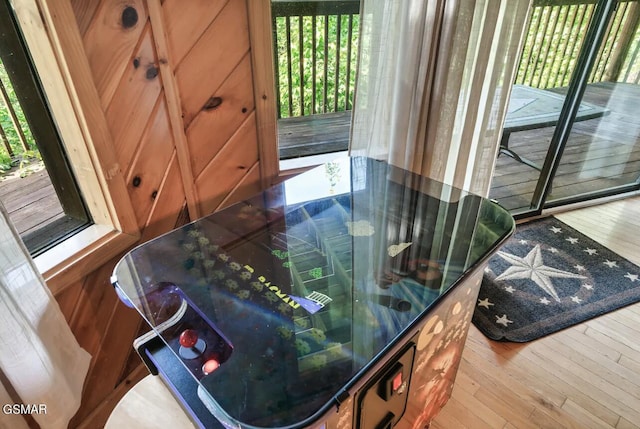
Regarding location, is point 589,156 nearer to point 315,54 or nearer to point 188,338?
point 315,54

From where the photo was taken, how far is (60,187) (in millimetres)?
1256

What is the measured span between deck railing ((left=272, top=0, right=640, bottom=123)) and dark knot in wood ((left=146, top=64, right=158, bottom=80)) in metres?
0.70

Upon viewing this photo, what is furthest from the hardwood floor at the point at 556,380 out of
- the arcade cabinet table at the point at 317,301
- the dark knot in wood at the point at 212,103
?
the dark knot in wood at the point at 212,103

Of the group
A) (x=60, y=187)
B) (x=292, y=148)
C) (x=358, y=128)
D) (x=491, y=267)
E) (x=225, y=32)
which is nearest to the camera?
(x=60, y=187)

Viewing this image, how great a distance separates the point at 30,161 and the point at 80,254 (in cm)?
38

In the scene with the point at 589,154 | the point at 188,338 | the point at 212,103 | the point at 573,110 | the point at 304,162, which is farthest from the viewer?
the point at 589,154

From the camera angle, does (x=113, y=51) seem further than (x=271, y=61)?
No

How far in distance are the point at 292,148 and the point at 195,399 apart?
1.39m

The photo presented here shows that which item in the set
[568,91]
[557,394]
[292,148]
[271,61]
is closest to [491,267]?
[557,394]

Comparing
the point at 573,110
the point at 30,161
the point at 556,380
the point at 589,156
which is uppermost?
the point at 30,161

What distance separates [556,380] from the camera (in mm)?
1646

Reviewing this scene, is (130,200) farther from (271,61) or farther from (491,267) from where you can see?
(491,267)

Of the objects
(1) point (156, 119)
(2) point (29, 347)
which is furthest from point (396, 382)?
(1) point (156, 119)

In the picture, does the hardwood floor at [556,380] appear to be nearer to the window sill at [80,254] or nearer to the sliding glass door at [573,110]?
the sliding glass door at [573,110]
